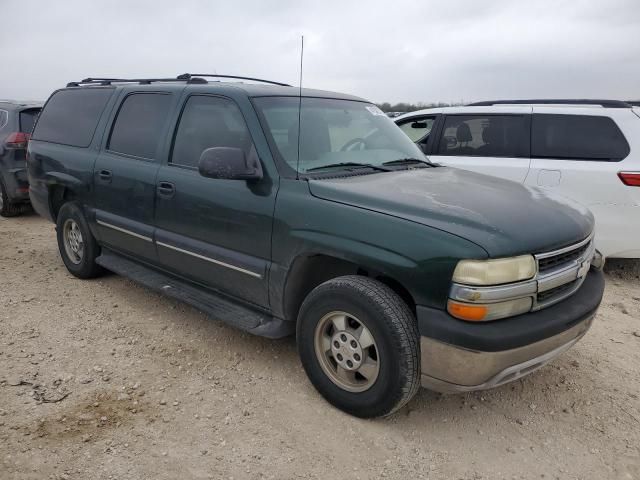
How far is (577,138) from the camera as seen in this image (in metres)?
5.28

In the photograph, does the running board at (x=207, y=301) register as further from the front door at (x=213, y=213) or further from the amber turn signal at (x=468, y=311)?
the amber turn signal at (x=468, y=311)

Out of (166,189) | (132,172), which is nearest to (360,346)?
(166,189)

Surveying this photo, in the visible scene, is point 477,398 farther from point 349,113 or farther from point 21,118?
point 21,118

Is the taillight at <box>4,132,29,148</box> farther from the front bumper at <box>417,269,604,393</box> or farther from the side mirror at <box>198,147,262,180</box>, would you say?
the front bumper at <box>417,269,604,393</box>

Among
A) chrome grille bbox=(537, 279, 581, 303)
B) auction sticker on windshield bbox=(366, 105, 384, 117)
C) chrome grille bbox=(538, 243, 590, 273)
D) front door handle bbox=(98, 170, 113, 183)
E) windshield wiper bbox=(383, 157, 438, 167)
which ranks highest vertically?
auction sticker on windshield bbox=(366, 105, 384, 117)

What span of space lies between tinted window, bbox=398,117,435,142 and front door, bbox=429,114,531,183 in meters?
0.39

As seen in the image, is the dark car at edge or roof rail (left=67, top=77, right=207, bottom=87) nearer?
roof rail (left=67, top=77, right=207, bottom=87)

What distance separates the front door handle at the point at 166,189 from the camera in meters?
3.69

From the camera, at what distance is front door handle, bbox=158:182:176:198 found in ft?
12.1

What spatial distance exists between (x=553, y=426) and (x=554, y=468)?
378 mm

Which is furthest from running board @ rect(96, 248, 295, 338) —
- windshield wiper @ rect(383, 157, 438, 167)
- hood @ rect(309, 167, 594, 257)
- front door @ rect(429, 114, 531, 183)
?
front door @ rect(429, 114, 531, 183)

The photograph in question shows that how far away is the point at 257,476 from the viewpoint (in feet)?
8.07

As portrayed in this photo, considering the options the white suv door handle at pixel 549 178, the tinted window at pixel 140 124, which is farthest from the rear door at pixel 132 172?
the white suv door handle at pixel 549 178

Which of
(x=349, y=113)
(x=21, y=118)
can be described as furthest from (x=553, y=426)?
(x=21, y=118)
